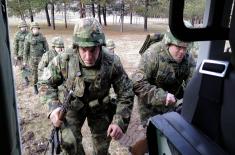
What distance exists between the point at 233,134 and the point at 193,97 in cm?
12

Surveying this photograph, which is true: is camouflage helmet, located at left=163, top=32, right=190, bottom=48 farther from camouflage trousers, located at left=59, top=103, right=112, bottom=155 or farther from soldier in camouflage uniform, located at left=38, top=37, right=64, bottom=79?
soldier in camouflage uniform, located at left=38, top=37, right=64, bottom=79

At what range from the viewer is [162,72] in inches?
100

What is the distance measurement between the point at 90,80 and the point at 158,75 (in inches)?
23.4

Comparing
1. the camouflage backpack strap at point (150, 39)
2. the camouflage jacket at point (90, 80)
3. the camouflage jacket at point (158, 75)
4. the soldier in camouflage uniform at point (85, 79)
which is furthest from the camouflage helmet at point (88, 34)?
the camouflage backpack strap at point (150, 39)

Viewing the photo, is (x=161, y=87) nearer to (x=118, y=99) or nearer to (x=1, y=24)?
(x=118, y=99)

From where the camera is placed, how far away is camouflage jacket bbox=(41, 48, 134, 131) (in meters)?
2.27

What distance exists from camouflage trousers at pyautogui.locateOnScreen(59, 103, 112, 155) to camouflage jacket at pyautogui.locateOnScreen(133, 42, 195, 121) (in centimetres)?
36

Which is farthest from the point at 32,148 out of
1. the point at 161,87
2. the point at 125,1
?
the point at 125,1

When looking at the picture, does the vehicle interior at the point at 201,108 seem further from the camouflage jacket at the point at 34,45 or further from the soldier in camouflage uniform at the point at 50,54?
the camouflage jacket at the point at 34,45

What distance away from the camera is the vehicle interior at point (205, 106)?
1.78ft

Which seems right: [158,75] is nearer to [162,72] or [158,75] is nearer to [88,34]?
[162,72]

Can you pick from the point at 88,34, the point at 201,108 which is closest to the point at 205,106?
the point at 201,108

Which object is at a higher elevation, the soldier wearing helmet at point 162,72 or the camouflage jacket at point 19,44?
the soldier wearing helmet at point 162,72

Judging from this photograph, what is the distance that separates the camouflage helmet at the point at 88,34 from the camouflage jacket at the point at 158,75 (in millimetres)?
462
